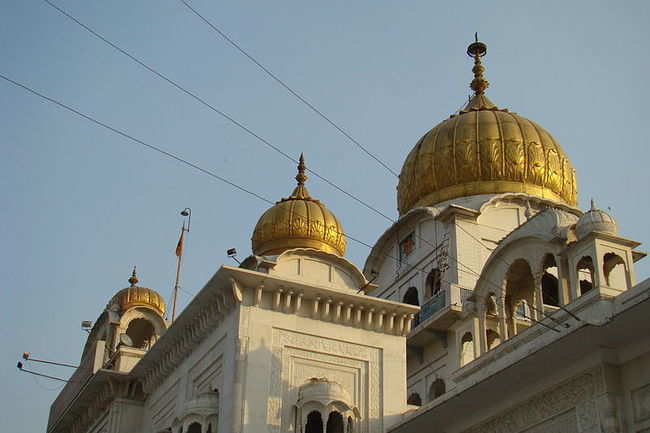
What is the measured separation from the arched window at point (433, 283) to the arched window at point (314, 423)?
5292 mm

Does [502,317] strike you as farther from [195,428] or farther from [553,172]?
[553,172]

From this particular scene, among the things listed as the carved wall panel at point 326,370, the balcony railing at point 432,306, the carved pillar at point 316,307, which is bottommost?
the carved wall panel at point 326,370

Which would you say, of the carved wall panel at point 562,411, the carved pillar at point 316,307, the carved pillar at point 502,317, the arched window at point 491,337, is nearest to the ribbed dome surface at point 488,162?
the arched window at point 491,337

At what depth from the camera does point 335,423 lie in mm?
16578

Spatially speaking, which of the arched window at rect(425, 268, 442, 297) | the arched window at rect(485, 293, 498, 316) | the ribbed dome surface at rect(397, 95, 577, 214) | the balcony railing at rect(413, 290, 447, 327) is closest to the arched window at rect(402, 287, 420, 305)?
the arched window at rect(425, 268, 442, 297)

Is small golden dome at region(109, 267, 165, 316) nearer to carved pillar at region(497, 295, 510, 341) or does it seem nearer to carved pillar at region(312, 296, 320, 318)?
carved pillar at region(312, 296, 320, 318)

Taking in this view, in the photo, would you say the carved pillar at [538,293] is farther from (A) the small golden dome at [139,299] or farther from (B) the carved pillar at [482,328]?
(A) the small golden dome at [139,299]

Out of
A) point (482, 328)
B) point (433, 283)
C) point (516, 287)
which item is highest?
point (433, 283)

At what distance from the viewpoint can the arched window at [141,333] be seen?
25500 mm

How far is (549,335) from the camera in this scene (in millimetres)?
13195

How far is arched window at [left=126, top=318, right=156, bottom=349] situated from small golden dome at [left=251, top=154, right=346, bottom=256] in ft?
17.1

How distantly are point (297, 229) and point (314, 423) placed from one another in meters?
5.05

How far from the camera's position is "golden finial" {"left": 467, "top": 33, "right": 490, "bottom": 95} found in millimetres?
25297

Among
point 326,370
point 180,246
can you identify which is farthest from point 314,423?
point 180,246
